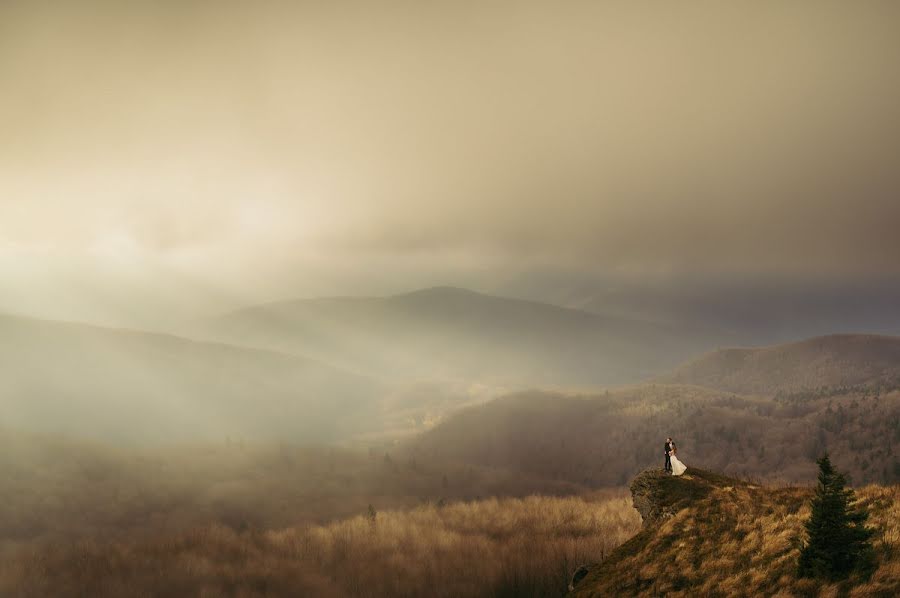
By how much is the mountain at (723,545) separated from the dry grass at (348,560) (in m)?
6.05

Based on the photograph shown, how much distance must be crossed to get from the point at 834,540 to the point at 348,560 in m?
29.4

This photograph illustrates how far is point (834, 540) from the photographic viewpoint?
12312 millimetres

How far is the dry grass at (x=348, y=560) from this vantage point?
27.5m

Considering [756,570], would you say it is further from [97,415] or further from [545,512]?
[97,415]

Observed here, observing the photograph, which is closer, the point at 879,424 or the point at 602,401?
the point at 879,424

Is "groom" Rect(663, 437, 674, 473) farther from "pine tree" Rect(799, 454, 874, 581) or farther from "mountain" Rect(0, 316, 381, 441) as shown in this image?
"mountain" Rect(0, 316, 381, 441)

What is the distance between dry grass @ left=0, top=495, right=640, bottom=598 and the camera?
90.1 ft

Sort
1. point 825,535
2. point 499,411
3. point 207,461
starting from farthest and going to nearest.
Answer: point 499,411, point 207,461, point 825,535

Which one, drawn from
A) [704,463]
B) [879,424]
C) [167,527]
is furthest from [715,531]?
[879,424]

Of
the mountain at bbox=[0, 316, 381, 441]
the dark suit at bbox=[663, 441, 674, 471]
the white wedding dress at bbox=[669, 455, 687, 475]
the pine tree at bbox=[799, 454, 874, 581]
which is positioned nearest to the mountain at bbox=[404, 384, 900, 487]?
the dark suit at bbox=[663, 441, 674, 471]

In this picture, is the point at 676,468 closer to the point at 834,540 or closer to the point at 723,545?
the point at 723,545

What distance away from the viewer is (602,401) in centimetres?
14400

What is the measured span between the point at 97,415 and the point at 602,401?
150830 mm

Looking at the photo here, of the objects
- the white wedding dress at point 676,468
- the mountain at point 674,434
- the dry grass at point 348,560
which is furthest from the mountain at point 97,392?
the white wedding dress at point 676,468
